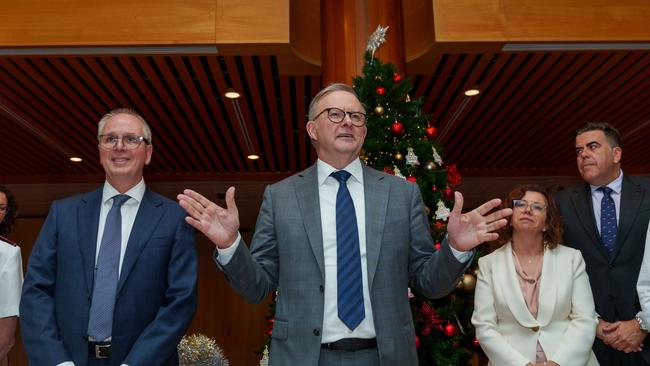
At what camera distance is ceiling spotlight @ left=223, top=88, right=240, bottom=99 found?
707 centimetres

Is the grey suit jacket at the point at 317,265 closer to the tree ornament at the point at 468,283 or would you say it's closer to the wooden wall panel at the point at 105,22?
the tree ornament at the point at 468,283

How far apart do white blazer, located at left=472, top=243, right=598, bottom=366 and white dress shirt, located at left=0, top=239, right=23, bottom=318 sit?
2.29 m

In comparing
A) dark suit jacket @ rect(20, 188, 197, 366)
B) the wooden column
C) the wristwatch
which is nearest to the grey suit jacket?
dark suit jacket @ rect(20, 188, 197, 366)

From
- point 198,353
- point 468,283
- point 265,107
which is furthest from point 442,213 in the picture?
point 265,107

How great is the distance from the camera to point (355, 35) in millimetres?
5590

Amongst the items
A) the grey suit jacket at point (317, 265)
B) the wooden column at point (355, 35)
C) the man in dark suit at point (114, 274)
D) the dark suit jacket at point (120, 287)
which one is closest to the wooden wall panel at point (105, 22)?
the wooden column at point (355, 35)

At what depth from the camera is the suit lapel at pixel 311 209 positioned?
2.27 m

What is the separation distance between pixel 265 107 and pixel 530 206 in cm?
494

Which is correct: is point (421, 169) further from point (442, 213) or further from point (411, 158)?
point (442, 213)

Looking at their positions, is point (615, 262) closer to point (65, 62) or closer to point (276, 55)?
point (276, 55)

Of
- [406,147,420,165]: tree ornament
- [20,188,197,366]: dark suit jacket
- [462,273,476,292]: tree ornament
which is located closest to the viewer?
[20,188,197,366]: dark suit jacket

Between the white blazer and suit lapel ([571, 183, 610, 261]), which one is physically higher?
suit lapel ([571, 183, 610, 261])

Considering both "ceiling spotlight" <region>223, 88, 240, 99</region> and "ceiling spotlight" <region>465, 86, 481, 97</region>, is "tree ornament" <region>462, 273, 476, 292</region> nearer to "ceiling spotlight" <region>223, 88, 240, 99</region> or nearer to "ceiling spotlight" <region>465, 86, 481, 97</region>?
"ceiling spotlight" <region>465, 86, 481, 97</region>

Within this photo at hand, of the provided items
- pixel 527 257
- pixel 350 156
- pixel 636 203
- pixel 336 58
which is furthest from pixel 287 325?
pixel 336 58
